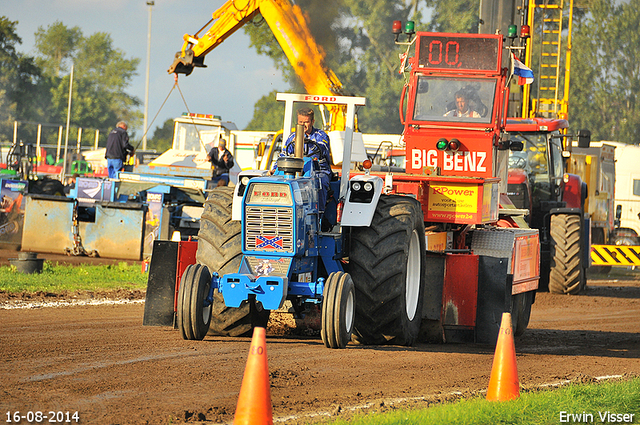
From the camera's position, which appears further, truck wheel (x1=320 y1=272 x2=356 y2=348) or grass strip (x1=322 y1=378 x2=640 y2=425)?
truck wheel (x1=320 y1=272 x2=356 y2=348)

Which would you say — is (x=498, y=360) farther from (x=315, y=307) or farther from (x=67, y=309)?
(x=67, y=309)

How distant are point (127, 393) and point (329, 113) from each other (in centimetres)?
655

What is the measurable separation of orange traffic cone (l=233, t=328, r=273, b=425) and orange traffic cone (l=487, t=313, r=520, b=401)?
A: 6.48ft

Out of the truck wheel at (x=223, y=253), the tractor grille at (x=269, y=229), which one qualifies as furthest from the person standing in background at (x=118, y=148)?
the tractor grille at (x=269, y=229)

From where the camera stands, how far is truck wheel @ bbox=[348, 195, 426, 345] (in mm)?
7809

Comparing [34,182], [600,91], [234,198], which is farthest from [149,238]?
[600,91]

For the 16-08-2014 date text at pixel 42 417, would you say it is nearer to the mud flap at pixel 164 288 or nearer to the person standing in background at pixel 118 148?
the mud flap at pixel 164 288

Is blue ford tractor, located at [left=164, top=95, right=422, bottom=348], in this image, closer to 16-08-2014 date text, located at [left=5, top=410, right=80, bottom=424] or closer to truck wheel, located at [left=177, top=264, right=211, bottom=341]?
truck wheel, located at [left=177, top=264, right=211, bottom=341]

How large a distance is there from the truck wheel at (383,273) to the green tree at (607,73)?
49.8 metres

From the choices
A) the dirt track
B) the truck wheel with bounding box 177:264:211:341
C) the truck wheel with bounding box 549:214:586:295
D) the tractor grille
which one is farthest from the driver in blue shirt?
the truck wheel with bounding box 549:214:586:295

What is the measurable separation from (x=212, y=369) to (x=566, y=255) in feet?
31.9

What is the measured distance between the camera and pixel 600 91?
185ft

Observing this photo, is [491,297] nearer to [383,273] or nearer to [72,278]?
[383,273]

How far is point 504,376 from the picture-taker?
5887 mm
